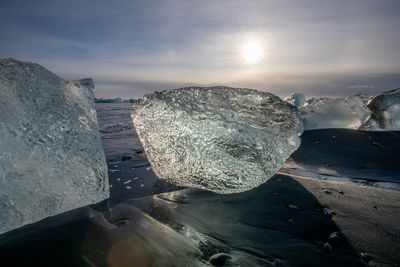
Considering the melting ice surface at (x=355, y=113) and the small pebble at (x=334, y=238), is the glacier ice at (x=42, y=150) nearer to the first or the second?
the small pebble at (x=334, y=238)

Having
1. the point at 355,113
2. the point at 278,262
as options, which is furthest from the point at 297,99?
the point at 278,262

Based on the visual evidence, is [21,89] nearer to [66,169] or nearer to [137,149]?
[66,169]

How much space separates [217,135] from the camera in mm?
2361

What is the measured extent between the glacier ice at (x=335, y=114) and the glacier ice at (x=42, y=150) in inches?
221

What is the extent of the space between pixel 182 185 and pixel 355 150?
3.91 metres

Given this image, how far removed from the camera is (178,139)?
2.53 meters

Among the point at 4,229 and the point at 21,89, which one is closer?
the point at 4,229

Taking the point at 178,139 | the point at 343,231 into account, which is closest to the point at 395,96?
the point at 343,231

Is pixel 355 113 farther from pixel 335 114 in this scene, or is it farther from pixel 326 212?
pixel 326 212

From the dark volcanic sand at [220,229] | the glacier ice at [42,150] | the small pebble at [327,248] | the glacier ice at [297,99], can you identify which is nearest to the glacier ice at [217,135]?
the dark volcanic sand at [220,229]

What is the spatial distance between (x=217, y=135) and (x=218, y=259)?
1.27 m

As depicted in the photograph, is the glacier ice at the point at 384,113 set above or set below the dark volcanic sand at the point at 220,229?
above

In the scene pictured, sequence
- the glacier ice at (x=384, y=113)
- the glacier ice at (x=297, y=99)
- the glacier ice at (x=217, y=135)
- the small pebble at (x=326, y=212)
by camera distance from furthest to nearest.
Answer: the glacier ice at (x=297, y=99) → the glacier ice at (x=384, y=113) → the glacier ice at (x=217, y=135) → the small pebble at (x=326, y=212)

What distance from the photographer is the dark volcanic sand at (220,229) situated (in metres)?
1.41
